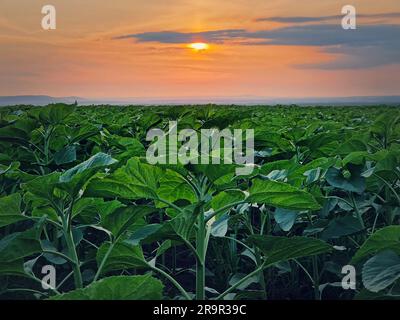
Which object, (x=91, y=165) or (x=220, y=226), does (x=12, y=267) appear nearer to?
(x=91, y=165)

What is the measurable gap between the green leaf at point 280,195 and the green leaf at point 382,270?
204 millimetres

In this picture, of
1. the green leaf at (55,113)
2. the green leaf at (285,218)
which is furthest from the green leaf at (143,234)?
the green leaf at (55,113)

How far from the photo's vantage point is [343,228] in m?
1.85

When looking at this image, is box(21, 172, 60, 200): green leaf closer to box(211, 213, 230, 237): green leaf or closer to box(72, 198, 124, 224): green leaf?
box(72, 198, 124, 224): green leaf

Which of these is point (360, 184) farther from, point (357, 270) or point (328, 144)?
point (328, 144)

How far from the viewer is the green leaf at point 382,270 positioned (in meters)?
1.25

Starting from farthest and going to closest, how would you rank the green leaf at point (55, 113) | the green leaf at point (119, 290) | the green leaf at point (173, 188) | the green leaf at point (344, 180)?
the green leaf at point (55, 113) → the green leaf at point (344, 180) → the green leaf at point (173, 188) → the green leaf at point (119, 290)

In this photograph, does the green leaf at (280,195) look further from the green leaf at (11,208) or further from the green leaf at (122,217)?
the green leaf at (11,208)

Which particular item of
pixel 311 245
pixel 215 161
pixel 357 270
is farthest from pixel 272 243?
pixel 357 270

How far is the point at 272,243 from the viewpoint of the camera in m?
1.26

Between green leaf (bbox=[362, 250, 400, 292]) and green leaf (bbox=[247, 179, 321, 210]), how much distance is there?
0.20 m

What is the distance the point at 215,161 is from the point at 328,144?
51.6 inches
